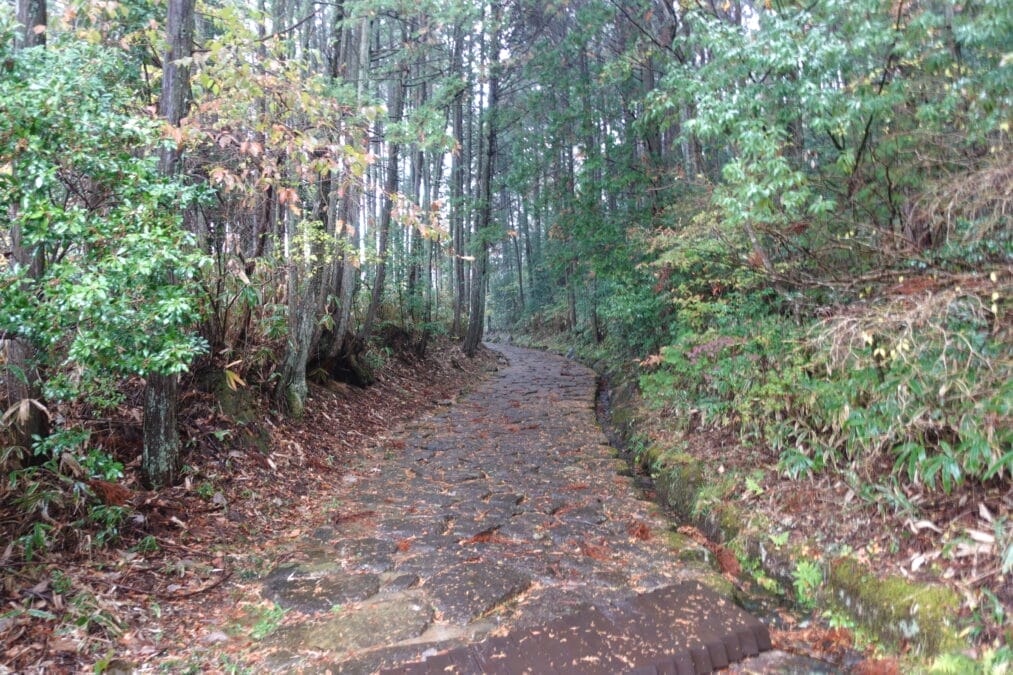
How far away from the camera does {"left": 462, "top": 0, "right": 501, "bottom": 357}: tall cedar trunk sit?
15445mm

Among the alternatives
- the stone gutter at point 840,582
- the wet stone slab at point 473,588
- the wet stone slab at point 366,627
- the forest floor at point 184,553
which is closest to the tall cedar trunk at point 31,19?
the forest floor at point 184,553

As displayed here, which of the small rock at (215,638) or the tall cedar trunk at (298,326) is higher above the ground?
the tall cedar trunk at (298,326)

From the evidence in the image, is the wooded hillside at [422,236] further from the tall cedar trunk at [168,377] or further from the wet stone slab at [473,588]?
the wet stone slab at [473,588]

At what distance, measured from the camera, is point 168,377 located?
4.35m

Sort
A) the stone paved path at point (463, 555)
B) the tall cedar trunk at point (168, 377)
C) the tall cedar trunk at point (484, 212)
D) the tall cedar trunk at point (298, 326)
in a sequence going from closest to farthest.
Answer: the stone paved path at point (463, 555) < the tall cedar trunk at point (168, 377) < the tall cedar trunk at point (298, 326) < the tall cedar trunk at point (484, 212)

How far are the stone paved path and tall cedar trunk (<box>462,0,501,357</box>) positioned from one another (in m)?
9.35

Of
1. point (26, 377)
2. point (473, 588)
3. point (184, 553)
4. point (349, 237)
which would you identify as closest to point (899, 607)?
point (473, 588)

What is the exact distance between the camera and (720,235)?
20.4 ft

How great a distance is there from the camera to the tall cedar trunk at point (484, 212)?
15.4 meters

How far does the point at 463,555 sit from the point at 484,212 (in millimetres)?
12871

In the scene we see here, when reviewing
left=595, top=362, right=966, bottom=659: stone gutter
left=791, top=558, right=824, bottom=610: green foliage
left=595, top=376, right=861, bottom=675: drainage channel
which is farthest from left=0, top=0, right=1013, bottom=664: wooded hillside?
left=595, top=376, right=861, bottom=675: drainage channel

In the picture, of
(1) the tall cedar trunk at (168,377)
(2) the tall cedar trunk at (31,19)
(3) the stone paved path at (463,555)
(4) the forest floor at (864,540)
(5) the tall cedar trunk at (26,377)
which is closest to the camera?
(4) the forest floor at (864,540)

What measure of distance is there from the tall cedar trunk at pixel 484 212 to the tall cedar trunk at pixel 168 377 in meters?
10.5

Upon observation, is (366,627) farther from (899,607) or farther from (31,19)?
(31,19)
